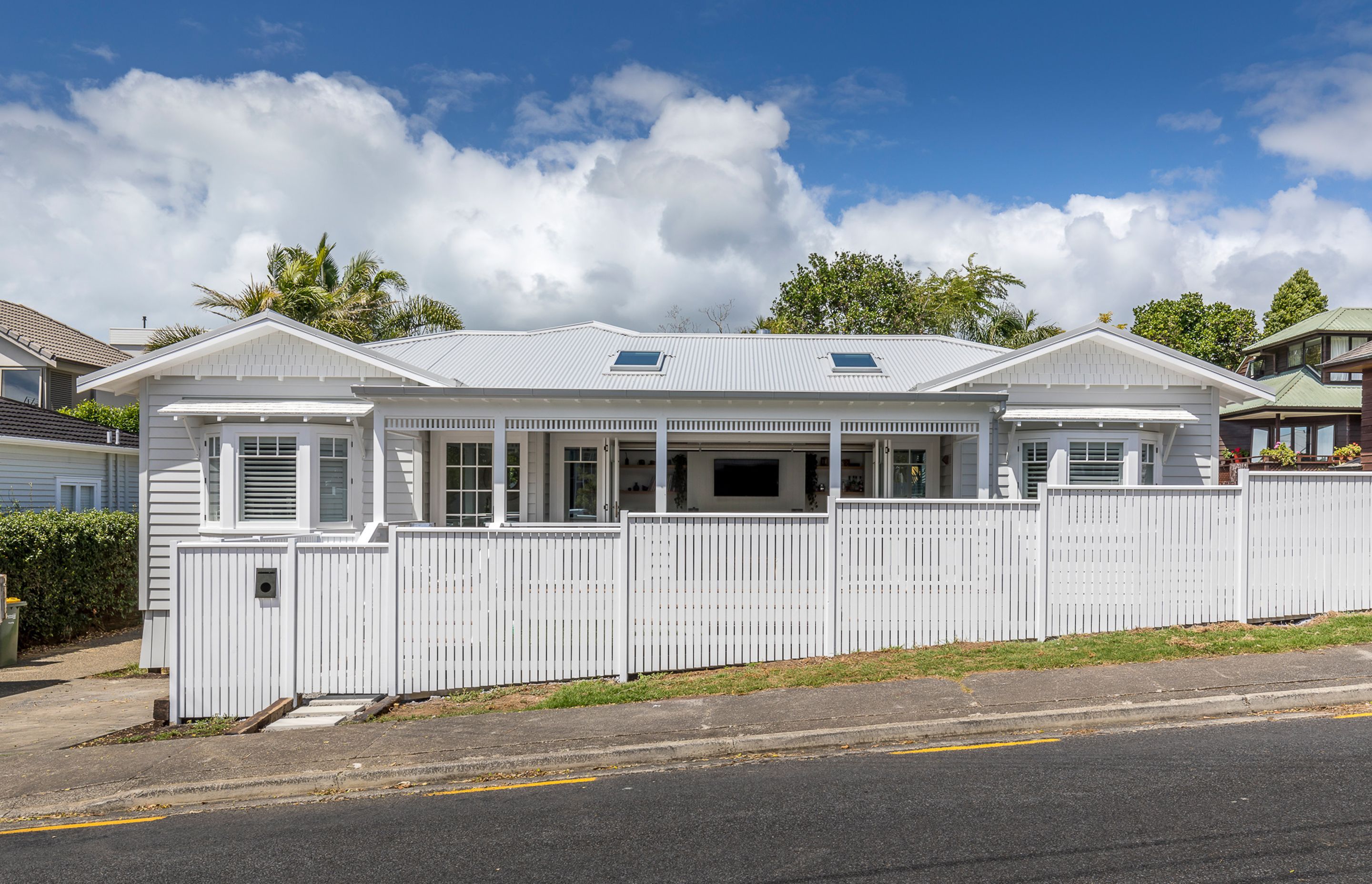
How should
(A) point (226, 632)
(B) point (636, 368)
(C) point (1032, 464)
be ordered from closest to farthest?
(A) point (226, 632), (C) point (1032, 464), (B) point (636, 368)

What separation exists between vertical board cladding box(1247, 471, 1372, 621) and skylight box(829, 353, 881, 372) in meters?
6.52

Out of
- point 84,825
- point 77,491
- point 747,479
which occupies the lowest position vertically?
point 84,825

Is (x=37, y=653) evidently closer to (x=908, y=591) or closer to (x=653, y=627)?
(x=653, y=627)

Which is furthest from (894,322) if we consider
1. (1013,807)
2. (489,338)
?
(1013,807)

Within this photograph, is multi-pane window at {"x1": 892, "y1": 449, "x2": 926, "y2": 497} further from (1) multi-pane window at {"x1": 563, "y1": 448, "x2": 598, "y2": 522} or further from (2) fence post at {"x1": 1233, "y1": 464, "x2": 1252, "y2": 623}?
(2) fence post at {"x1": 1233, "y1": 464, "x2": 1252, "y2": 623}

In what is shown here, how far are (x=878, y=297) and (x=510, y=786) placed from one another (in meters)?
31.3

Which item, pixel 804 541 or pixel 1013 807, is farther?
pixel 804 541

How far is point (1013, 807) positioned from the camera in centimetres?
552

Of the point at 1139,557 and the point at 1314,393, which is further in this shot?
the point at 1314,393

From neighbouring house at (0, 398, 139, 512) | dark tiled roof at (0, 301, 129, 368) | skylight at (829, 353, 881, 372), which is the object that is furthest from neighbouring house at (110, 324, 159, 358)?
skylight at (829, 353, 881, 372)

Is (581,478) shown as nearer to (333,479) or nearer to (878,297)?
(333,479)

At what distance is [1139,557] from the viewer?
996 centimetres

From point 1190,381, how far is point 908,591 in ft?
23.8

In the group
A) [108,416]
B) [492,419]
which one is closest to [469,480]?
[492,419]
